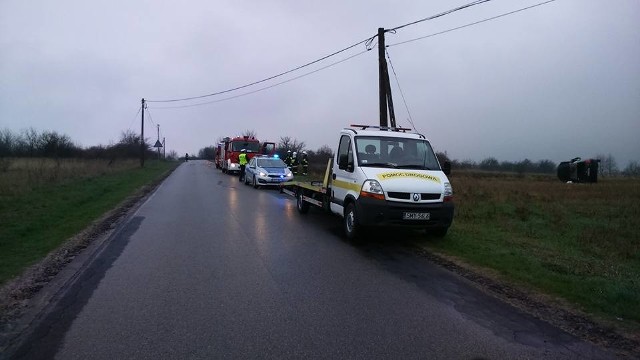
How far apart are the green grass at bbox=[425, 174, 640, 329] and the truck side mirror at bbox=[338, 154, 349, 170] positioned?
2276mm

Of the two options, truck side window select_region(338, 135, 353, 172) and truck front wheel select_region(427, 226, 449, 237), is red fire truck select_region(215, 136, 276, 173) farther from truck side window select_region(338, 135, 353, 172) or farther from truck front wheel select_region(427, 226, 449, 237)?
truck front wheel select_region(427, 226, 449, 237)

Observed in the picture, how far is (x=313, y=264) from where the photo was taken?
→ 7.57m

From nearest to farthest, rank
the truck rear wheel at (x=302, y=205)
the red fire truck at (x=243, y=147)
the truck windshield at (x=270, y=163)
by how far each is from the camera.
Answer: the truck rear wheel at (x=302, y=205)
the truck windshield at (x=270, y=163)
the red fire truck at (x=243, y=147)

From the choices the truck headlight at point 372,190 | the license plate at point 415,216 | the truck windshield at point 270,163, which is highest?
the truck windshield at point 270,163

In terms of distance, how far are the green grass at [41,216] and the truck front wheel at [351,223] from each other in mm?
5430

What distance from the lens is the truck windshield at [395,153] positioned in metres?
9.80

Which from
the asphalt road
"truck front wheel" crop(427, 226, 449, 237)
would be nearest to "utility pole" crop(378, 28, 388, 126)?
"truck front wheel" crop(427, 226, 449, 237)

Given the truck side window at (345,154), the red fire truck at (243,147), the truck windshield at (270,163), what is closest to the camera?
the truck side window at (345,154)

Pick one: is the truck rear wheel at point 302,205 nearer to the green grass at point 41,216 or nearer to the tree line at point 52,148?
the green grass at point 41,216

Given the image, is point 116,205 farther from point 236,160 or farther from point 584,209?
point 236,160

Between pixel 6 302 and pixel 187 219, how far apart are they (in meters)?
6.70

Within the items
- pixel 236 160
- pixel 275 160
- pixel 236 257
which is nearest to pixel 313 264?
pixel 236 257

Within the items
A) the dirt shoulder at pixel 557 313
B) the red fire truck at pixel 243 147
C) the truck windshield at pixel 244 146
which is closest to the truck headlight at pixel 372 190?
the dirt shoulder at pixel 557 313

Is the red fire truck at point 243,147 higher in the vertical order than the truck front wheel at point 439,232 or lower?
higher
